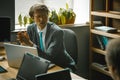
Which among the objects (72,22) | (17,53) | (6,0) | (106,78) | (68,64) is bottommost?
(106,78)

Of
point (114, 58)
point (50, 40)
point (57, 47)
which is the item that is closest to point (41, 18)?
point (50, 40)

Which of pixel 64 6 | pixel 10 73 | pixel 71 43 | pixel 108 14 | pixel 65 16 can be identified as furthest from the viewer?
pixel 64 6

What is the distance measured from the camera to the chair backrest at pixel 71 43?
285 cm

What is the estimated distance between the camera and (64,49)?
2775 millimetres

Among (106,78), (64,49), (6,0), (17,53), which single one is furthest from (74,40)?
(106,78)

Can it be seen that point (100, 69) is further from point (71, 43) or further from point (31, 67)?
point (31, 67)

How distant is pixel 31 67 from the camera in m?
2.00

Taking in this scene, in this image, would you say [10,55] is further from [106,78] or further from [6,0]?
[106,78]

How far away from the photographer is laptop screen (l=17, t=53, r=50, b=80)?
191 cm

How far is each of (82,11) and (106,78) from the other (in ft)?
3.49

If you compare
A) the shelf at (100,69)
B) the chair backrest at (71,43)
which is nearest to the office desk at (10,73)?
the chair backrest at (71,43)

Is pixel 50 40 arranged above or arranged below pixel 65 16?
below

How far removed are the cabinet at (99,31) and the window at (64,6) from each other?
0.19 meters

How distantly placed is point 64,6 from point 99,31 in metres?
0.86
